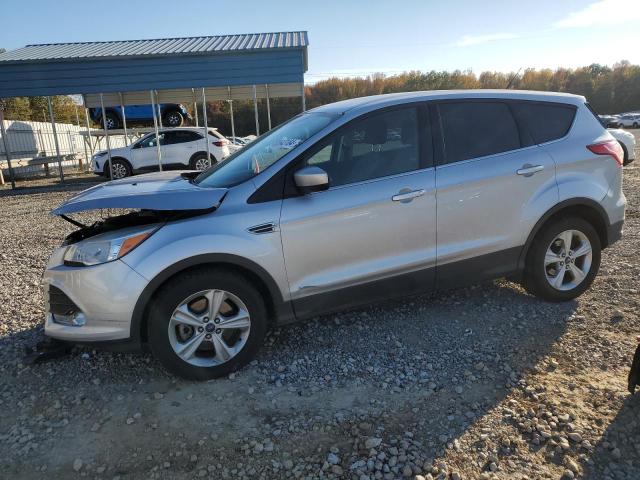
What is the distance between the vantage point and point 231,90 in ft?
57.9

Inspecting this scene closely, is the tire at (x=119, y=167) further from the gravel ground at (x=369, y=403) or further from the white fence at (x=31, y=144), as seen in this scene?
the gravel ground at (x=369, y=403)

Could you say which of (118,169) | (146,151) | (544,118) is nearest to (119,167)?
(118,169)

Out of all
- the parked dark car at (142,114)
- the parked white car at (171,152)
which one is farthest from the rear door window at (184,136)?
the parked dark car at (142,114)

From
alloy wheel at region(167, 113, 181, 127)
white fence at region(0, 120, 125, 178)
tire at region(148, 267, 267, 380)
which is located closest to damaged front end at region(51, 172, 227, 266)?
tire at region(148, 267, 267, 380)

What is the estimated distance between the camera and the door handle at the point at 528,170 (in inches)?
152

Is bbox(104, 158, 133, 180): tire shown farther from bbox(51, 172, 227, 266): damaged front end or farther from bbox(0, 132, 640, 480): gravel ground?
bbox(51, 172, 227, 266): damaged front end

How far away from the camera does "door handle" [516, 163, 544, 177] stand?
152 inches

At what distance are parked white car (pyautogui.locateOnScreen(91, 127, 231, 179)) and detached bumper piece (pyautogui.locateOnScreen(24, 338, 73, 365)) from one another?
12.1 meters

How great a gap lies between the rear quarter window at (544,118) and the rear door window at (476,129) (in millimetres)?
111

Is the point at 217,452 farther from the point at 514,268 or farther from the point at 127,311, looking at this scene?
the point at 514,268

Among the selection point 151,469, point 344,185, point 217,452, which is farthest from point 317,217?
point 151,469

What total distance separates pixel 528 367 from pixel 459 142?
5.68 ft

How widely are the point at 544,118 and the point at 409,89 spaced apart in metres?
49.7

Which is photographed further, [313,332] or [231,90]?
[231,90]
